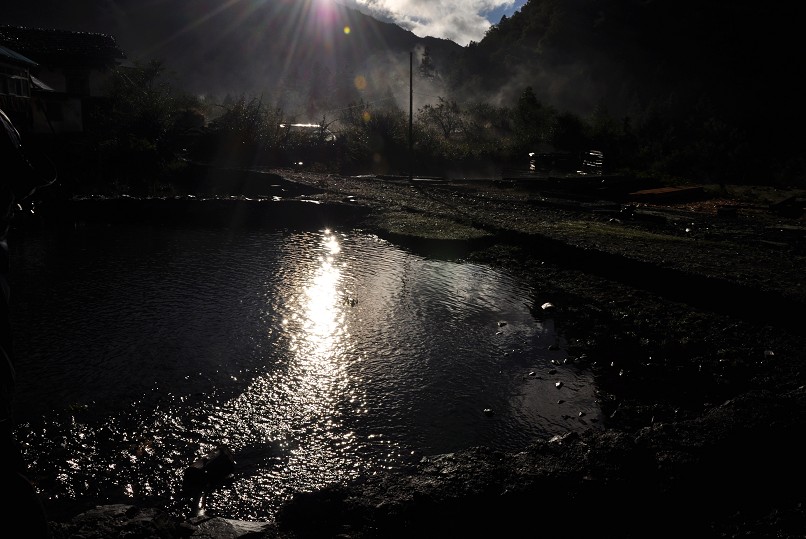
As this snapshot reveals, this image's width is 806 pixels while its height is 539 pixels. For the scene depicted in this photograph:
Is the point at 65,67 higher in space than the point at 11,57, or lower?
higher

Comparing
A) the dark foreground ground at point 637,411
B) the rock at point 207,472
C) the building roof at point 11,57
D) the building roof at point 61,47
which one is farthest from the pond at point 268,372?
the building roof at point 61,47

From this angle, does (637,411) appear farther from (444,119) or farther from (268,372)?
(444,119)

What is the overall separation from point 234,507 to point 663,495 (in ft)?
10.4

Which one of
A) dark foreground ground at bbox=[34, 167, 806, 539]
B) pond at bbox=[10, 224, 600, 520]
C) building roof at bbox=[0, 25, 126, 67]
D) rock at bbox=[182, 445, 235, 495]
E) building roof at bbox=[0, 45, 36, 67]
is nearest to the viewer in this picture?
dark foreground ground at bbox=[34, 167, 806, 539]

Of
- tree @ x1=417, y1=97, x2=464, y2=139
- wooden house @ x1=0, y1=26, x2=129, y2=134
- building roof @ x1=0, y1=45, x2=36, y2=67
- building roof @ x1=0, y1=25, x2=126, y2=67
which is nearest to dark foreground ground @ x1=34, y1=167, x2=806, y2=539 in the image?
building roof @ x1=0, y1=45, x2=36, y2=67

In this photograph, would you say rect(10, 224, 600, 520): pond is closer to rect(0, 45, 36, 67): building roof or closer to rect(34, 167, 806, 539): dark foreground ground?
rect(34, 167, 806, 539): dark foreground ground

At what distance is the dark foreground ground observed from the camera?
11.3ft

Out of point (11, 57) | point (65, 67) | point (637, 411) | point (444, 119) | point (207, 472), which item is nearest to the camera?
point (207, 472)

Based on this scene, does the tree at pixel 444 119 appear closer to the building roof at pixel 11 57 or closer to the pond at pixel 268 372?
the building roof at pixel 11 57

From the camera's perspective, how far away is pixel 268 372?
6664 millimetres

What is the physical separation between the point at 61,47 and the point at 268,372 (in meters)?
29.0

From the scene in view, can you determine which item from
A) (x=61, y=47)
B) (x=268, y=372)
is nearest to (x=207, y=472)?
(x=268, y=372)

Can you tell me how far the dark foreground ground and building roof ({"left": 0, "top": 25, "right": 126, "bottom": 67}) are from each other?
74.1ft

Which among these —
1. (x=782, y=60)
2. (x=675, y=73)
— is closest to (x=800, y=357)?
(x=782, y=60)
